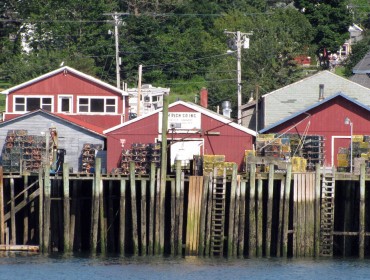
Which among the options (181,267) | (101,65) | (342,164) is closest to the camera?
(181,267)

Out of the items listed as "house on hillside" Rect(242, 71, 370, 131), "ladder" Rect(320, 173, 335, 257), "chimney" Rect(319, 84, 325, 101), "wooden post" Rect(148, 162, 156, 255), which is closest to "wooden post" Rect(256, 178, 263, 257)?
"ladder" Rect(320, 173, 335, 257)

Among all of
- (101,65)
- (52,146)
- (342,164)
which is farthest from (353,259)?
(101,65)

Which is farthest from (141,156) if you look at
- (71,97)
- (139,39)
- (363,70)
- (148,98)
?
(139,39)

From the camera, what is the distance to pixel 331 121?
5247cm

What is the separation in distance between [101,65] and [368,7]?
32380 mm

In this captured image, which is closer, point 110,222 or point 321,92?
point 110,222

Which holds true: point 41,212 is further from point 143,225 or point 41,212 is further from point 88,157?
point 88,157

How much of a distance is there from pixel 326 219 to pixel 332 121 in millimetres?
8680

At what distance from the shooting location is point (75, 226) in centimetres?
4684

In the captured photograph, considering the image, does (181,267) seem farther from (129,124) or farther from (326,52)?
(326,52)

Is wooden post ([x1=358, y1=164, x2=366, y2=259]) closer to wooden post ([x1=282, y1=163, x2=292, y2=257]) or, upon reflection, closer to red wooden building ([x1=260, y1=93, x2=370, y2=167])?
wooden post ([x1=282, y1=163, x2=292, y2=257])

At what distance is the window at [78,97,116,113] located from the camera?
58.7 metres

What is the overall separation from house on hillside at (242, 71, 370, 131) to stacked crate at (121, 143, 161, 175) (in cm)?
990

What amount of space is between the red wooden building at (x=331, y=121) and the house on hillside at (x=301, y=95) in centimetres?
569
